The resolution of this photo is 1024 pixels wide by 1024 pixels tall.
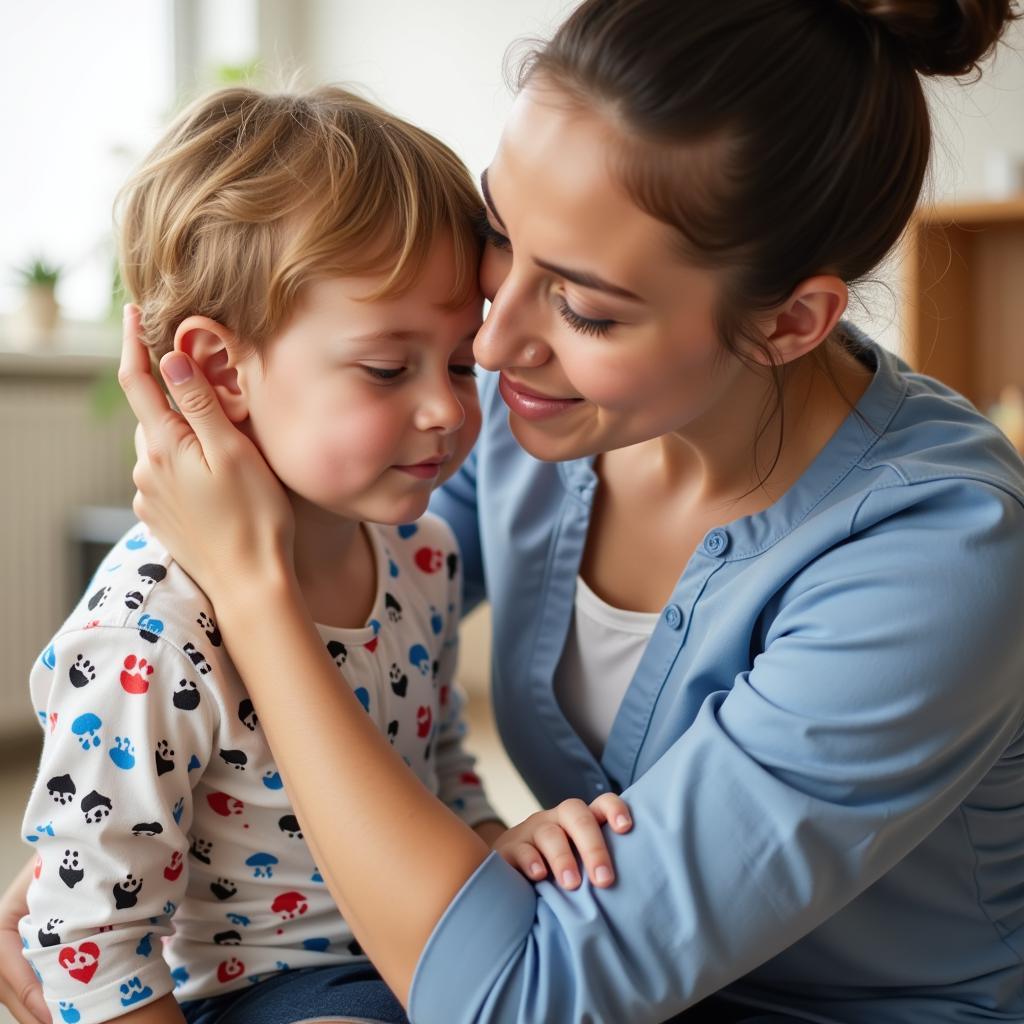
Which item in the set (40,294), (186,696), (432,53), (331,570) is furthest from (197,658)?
(432,53)

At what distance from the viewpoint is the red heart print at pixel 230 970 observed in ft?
3.72

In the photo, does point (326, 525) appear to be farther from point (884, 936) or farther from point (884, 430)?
point (884, 936)

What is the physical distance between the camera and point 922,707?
3.15 ft

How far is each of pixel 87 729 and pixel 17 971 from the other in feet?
1.00

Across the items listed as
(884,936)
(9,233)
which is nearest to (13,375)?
(9,233)

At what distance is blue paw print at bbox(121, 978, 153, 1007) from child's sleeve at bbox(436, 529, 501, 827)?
472 mm

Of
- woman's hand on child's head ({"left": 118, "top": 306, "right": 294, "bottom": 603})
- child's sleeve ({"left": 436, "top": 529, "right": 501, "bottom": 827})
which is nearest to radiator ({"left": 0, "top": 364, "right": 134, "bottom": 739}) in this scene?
child's sleeve ({"left": 436, "top": 529, "right": 501, "bottom": 827})

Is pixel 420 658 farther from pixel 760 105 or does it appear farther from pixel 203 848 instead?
pixel 760 105

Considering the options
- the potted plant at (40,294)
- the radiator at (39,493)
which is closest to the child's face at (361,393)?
the radiator at (39,493)

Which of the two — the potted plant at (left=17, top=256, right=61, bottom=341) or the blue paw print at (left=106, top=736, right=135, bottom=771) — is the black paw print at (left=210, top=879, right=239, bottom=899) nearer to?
the blue paw print at (left=106, top=736, right=135, bottom=771)

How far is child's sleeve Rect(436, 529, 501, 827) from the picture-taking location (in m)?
1.42

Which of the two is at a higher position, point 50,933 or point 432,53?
point 432,53

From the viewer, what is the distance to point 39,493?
3.31 metres

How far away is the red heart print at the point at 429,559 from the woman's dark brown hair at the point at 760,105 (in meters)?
0.50
